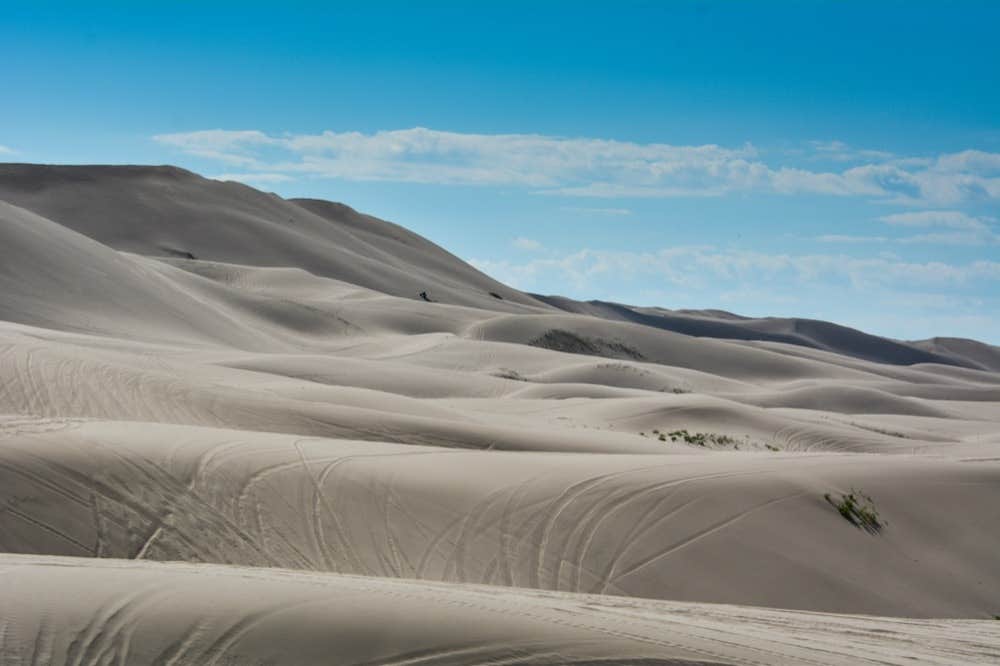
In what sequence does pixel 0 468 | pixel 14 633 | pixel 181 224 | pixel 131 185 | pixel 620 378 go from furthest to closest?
pixel 131 185 → pixel 181 224 → pixel 620 378 → pixel 0 468 → pixel 14 633

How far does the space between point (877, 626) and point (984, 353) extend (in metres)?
149

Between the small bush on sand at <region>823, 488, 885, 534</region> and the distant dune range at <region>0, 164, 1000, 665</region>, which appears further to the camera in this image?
the small bush on sand at <region>823, 488, 885, 534</region>

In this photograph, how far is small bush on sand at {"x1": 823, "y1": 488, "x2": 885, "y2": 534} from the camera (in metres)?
11.8

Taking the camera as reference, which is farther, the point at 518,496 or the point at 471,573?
the point at 518,496

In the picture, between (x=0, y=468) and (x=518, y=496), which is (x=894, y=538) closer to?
(x=518, y=496)

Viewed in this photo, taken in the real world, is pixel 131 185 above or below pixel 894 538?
above

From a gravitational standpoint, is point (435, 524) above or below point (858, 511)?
below

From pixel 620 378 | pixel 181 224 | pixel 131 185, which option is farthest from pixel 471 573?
pixel 131 185

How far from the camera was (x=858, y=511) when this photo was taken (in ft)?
39.4

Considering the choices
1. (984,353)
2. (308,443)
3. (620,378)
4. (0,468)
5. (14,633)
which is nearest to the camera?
(14,633)

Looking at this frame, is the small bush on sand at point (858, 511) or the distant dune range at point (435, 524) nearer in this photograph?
the distant dune range at point (435, 524)

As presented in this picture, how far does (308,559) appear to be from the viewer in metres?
8.75

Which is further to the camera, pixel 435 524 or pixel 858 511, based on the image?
Answer: pixel 858 511

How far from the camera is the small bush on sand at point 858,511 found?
11.8m
